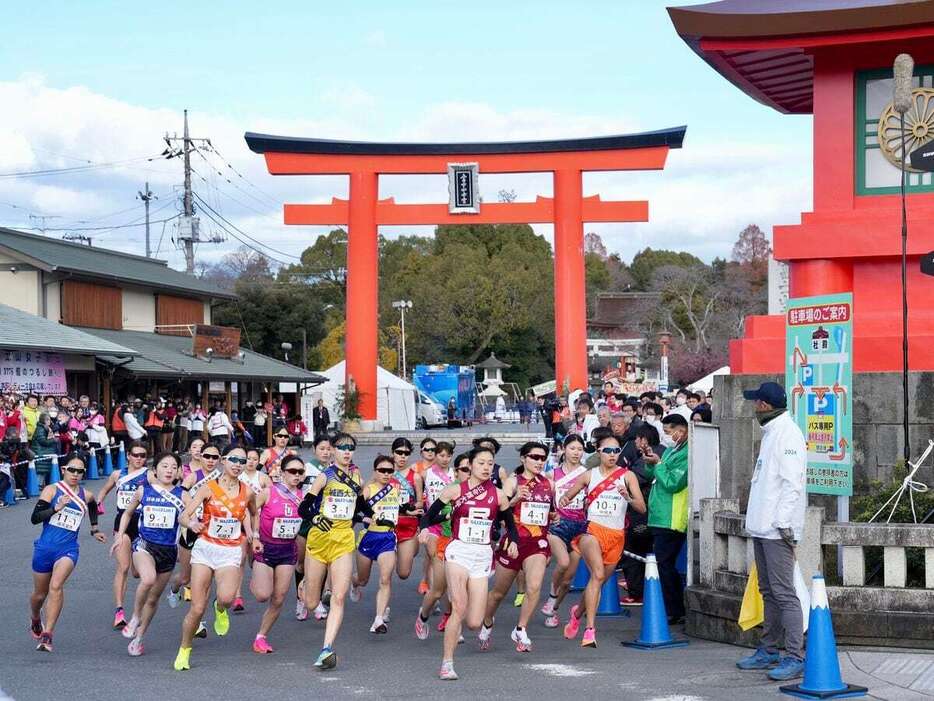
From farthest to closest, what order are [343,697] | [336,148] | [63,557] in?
1. [336,148]
2. [63,557]
3. [343,697]

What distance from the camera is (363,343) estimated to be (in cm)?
4338

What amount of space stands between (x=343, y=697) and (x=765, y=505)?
3.27 m

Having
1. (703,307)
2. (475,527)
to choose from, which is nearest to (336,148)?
(703,307)

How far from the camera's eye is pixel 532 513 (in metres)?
10.9

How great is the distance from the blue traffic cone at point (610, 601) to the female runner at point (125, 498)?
4608 millimetres

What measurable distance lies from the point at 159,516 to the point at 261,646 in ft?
5.08

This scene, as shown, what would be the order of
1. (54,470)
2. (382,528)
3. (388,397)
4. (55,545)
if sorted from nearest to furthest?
(55,545), (382,528), (54,470), (388,397)

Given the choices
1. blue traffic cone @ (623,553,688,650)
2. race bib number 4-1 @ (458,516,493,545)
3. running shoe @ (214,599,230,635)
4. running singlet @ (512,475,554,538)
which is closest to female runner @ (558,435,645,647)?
running singlet @ (512,475,554,538)

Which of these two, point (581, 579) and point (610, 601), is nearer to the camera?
point (610, 601)

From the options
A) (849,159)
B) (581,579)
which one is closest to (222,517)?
(581,579)

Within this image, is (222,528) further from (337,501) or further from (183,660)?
(183,660)

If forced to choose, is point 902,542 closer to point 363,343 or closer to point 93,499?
point 93,499

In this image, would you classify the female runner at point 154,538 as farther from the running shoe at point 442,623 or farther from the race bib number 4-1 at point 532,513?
the race bib number 4-1 at point 532,513

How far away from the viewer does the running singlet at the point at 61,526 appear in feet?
36.2
